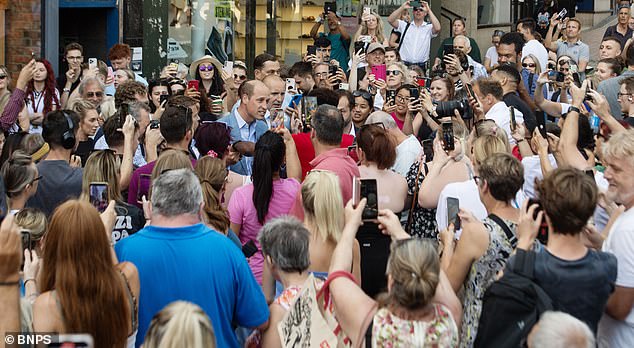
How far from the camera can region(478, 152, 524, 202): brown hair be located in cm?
577

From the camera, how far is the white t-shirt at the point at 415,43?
57.4ft

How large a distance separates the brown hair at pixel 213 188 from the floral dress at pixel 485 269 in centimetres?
157

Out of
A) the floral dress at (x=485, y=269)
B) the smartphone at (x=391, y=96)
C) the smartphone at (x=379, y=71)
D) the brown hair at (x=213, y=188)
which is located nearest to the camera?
the floral dress at (x=485, y=269)

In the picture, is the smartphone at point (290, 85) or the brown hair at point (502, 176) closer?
the brown hair at point (502, 176)

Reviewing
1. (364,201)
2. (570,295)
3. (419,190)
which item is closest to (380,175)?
(419,190)

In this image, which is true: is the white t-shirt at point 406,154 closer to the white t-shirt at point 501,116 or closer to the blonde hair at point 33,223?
the white t-shirt at point 501,116

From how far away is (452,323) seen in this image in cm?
468

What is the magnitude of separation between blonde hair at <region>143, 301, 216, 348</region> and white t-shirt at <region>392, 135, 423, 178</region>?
5178 mm

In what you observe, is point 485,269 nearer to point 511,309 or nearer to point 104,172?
point 511,309

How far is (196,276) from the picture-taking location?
5.17 m

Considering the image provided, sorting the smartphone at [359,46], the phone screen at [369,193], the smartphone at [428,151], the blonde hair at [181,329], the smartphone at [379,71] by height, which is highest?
the smartphone at [359,46]

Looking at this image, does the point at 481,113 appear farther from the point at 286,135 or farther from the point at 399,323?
the point at 399,323

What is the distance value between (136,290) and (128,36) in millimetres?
13016

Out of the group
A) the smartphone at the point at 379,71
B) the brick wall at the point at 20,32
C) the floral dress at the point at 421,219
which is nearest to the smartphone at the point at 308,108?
the floral dress at the point at 421,219
